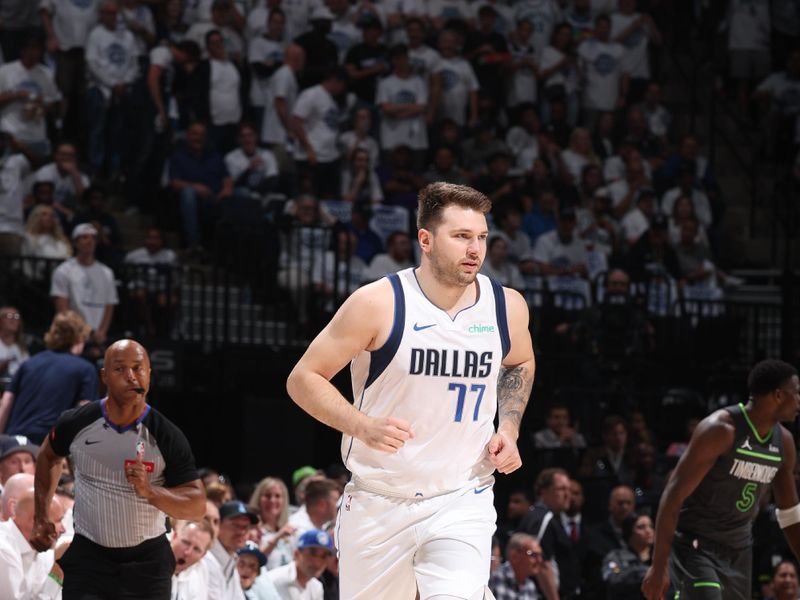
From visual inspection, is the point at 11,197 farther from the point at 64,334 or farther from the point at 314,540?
the point at 314,540

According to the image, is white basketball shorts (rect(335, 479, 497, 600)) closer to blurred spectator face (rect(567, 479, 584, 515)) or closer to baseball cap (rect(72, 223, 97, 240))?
blurred spectator face (rect(567, 479, 584, 515))

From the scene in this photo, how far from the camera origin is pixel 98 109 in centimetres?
1598

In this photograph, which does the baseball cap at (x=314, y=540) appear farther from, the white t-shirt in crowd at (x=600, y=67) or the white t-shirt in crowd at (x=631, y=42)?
the white t-shirt in crowd at (x=631, y=42)

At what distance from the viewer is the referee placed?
22.3ft

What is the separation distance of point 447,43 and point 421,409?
40.0 feet

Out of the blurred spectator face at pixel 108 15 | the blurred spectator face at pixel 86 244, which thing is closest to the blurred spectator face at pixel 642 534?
the blurred spectator face at pixel 86 244

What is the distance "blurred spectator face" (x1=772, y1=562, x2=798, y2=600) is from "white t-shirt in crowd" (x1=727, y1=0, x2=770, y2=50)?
10.3m

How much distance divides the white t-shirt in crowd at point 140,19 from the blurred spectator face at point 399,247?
12.4 ft

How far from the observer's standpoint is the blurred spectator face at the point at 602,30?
18.6 m

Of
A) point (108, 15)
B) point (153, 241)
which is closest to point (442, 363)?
point (153, 241)

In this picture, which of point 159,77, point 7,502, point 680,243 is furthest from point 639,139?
point 7,502

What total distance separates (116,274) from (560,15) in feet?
25.4

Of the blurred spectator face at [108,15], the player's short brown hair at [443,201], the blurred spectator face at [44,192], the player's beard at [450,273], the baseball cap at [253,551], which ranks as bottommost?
the baseball cap at [253,551]

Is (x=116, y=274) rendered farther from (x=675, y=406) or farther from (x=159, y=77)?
(x=675, y=406)
